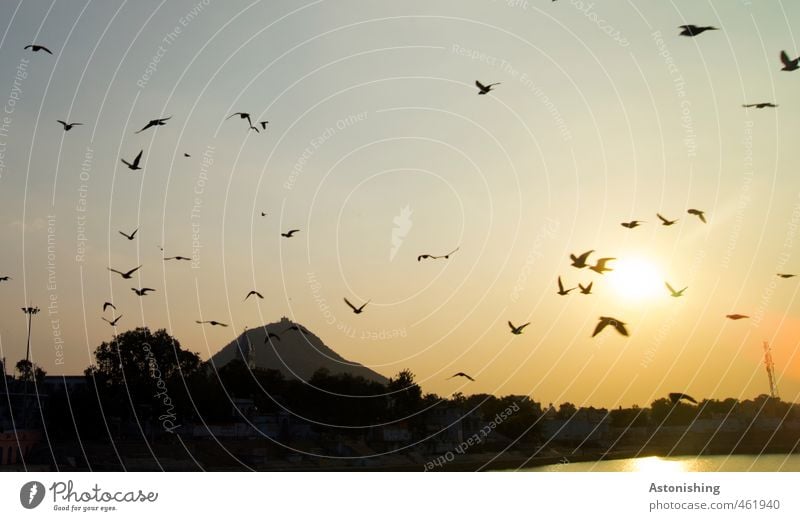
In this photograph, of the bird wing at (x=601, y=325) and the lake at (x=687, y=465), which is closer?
the bird wing at (x=601, y=325)

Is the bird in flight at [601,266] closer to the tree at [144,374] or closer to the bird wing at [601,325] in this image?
the bird wing at [601,325]

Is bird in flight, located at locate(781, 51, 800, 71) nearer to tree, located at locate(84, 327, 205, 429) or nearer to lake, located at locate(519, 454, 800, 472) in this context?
lake, located at locate(519, 454, 800, 472)

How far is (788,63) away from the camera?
2778 centimetres

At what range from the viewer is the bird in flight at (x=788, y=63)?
27556 millimetres

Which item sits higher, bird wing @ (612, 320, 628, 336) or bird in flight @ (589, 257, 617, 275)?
bird in flight @ (589, 257, 617, 275)

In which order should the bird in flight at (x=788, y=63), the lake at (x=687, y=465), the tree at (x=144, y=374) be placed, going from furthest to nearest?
1. the tree at (x=144, y=374)
2. the lake at (x=687, y=465)
3. the bird in flight at (x=788, y=63)

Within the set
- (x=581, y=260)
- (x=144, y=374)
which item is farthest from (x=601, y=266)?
(x=144, y=374)

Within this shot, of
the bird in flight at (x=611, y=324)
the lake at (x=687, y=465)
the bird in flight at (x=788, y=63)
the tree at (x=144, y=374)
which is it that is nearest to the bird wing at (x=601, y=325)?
the bird in flight at (x=611, y=324)

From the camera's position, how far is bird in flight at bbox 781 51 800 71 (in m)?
27.6

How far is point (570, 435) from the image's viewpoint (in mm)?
118188

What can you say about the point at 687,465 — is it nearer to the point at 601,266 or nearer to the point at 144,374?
the point at 144,374

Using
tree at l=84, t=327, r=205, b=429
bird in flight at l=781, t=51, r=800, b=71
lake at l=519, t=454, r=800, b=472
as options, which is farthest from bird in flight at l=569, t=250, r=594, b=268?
tree at l=84, t=327, r=205, b=429

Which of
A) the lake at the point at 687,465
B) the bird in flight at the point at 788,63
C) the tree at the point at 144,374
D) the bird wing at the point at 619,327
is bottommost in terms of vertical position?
the bird wing at the point at 619,327
